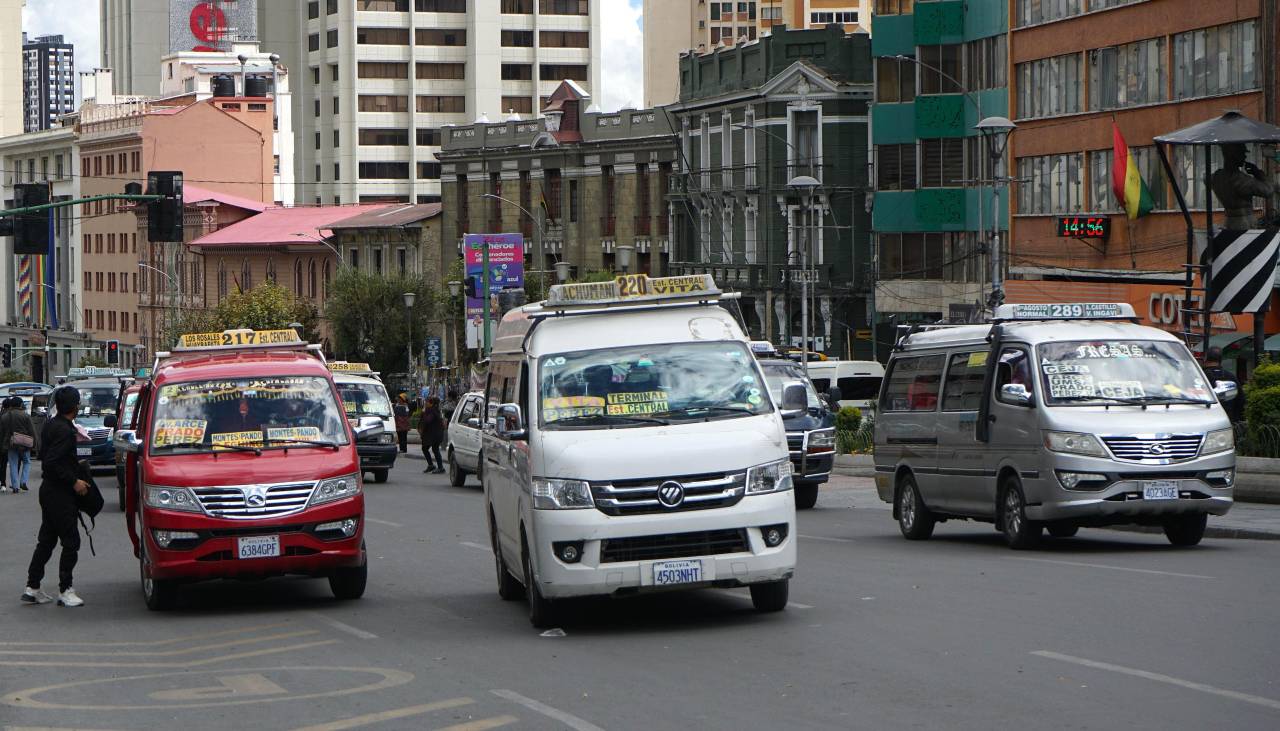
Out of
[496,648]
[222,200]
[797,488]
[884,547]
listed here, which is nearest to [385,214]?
[222,200]

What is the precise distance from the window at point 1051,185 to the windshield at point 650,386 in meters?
40.9

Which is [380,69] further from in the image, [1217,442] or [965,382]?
[1217,442]

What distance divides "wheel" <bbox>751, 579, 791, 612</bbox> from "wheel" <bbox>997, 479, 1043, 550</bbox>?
17.1 ft

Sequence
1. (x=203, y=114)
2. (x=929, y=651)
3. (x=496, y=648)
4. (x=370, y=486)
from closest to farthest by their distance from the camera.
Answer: (x=929, y=651), (x=496, y=648), (x=370, y=486), (x=203, y=114)

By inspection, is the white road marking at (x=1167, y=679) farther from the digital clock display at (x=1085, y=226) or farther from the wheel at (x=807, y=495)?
the digital clock display at (x=1085, y=226)

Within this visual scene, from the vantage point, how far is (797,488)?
1079 inches

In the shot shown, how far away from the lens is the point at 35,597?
54.9ft

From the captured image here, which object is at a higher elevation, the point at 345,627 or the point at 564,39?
the point at 564,39

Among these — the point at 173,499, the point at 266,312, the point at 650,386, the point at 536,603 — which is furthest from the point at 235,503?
the point at 266,312

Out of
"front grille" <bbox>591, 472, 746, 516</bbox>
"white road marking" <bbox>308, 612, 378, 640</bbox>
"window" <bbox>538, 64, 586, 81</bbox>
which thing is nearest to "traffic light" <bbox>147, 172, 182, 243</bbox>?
"white road marking" <bbox>308, 612, 378, 640</bbox>

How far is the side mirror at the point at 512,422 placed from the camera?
531 inches

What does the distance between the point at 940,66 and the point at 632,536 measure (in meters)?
50.8

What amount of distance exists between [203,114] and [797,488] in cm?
10637

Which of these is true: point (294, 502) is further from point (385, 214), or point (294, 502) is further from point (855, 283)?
point (385, 214)
